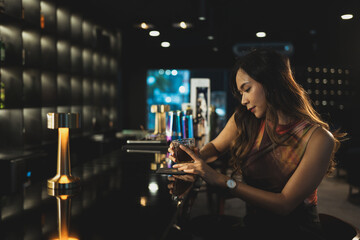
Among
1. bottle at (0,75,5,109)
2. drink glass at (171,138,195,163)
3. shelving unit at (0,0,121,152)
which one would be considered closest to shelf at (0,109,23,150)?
A: shelving unit at (0,0,121,152)

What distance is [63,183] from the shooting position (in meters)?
1.37

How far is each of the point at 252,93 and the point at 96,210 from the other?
91 cm

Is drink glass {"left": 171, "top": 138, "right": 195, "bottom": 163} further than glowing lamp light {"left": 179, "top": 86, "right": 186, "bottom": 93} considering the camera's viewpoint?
No

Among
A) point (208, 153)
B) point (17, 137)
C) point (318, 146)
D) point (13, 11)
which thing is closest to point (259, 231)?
point (318, 146)

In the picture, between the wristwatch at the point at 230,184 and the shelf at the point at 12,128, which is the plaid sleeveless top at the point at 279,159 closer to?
the wristwatch at the point at 230,184

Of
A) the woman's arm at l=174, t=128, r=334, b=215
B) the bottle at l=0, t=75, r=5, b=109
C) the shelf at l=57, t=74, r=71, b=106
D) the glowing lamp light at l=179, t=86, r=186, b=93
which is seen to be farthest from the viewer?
the glowing lamp light at l=179, t=86, r=186, b=93

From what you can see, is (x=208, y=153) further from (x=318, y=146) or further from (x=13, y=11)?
(x=13, y=11)

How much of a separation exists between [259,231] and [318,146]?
41cm

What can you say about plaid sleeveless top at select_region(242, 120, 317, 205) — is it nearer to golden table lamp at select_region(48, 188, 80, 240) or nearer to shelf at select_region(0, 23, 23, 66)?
golden table lamp at select_region(48, 188, 80, 240)

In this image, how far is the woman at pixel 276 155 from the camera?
1.35 m

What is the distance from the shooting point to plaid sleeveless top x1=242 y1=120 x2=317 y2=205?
1459mm

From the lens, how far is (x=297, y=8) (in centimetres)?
567

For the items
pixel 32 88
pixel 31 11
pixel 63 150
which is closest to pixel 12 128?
pixel 32 88

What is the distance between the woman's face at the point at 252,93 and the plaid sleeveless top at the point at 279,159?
0.42 ft
